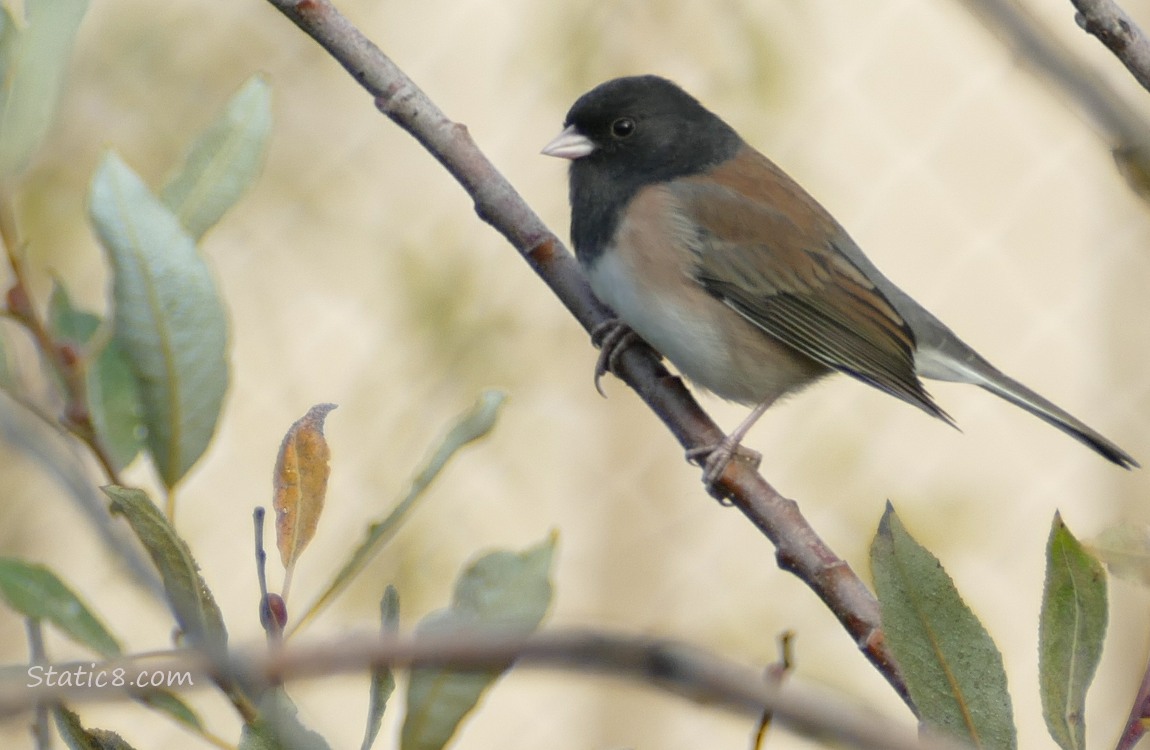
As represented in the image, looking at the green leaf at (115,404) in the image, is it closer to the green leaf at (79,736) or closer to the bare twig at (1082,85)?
the green leaf at (79,736)

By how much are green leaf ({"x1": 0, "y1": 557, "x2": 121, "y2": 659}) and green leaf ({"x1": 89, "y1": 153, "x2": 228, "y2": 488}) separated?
8cm

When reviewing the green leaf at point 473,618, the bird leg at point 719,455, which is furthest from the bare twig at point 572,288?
the green leaf at point 473,618

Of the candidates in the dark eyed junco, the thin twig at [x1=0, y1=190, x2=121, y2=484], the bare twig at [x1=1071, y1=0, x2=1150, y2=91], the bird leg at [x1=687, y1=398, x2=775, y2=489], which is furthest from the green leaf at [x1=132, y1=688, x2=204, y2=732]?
the dark eyed junco

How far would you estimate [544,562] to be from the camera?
2.26 feet

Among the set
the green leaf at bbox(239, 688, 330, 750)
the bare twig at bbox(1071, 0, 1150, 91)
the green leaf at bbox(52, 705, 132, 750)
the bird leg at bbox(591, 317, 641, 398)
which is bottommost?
the green leaf at bbox(52, 705, 132, 750)

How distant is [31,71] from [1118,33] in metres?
0.66

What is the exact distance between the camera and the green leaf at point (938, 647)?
0.62 metres

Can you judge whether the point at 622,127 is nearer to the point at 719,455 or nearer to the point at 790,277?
the point at 790,277

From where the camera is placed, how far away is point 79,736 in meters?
0.61

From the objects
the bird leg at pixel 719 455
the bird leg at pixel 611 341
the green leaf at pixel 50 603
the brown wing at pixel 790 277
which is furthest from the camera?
the brown wing at pixel 790 277

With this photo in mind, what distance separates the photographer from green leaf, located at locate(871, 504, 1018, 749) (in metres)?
0.62

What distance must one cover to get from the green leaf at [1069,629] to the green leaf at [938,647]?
4 cm

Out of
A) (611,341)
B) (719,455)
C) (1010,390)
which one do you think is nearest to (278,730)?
(719,455)

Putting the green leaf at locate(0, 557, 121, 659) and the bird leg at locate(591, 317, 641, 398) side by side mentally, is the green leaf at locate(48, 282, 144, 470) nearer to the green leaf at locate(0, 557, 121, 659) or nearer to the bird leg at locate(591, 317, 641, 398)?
the green leaf at locate(0, 557, 121, 659)
